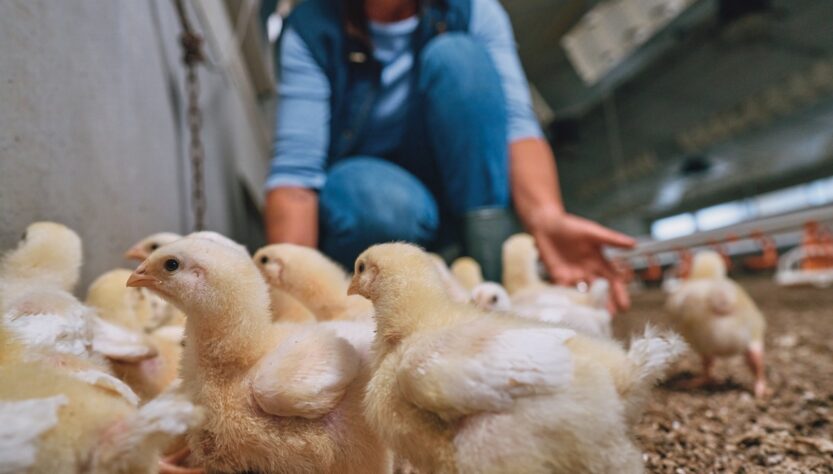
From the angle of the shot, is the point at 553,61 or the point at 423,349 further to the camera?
the point at 553,61

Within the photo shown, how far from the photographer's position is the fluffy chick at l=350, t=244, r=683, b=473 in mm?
536

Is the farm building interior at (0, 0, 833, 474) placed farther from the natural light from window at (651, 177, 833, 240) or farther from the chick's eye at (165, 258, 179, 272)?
the natural light from window at (651, 177, 833, 240)

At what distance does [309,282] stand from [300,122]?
45.6 inches

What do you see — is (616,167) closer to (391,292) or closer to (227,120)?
(227,120)

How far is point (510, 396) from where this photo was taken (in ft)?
1.77

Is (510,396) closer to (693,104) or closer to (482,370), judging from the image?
(482,370)

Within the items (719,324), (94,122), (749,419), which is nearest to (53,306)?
(94,122)

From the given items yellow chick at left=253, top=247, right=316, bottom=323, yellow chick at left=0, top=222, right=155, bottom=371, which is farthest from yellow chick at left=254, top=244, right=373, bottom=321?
yellow chick at left=0, top=222, right=155, bottom=371

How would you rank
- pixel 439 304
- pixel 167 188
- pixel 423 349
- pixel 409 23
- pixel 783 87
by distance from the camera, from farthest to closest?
pixel 783 87, pixel 409 23, pixel 167 188, pixel 439 304, pixel 423 349

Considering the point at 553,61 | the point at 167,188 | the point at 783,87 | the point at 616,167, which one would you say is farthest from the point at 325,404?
the point at 616,167

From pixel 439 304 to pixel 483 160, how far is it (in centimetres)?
134

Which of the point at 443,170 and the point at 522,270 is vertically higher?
the point at 443,170

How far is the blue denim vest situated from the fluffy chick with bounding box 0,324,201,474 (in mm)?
1798

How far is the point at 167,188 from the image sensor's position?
1.64 metres
